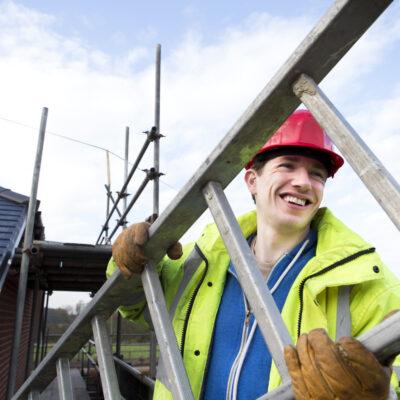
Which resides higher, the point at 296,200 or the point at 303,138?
the point at 303,138

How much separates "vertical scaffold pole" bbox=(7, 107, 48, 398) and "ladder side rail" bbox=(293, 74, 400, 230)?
373 cm

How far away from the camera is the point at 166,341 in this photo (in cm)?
123

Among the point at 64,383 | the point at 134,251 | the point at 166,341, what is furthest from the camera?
the point at 64,383

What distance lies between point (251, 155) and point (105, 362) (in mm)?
1042

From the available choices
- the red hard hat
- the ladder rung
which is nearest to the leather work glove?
the red hard hat

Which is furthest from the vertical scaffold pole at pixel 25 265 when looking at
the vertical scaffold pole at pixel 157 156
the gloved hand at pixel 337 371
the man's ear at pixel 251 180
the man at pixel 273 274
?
the gloved hand at pixel 337 371

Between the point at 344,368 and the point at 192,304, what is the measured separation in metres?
1.06

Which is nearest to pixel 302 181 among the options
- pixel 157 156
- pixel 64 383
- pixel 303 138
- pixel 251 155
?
pixel 303 138

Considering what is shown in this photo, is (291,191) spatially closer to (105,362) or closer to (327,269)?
(327,269)

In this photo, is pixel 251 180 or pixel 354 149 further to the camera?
pixel 251 180

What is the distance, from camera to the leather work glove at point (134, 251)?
141 cm

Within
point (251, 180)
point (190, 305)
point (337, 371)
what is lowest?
A: point (337, 371)

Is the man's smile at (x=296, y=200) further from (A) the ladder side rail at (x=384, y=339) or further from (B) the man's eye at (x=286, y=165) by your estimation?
(A) the ladder side rail at (x=384, y=339)

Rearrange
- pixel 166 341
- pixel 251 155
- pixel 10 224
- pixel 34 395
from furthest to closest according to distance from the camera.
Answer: pixel 10 224 < pixel 34 395 < pixel 166 341 < pixel 251 155
